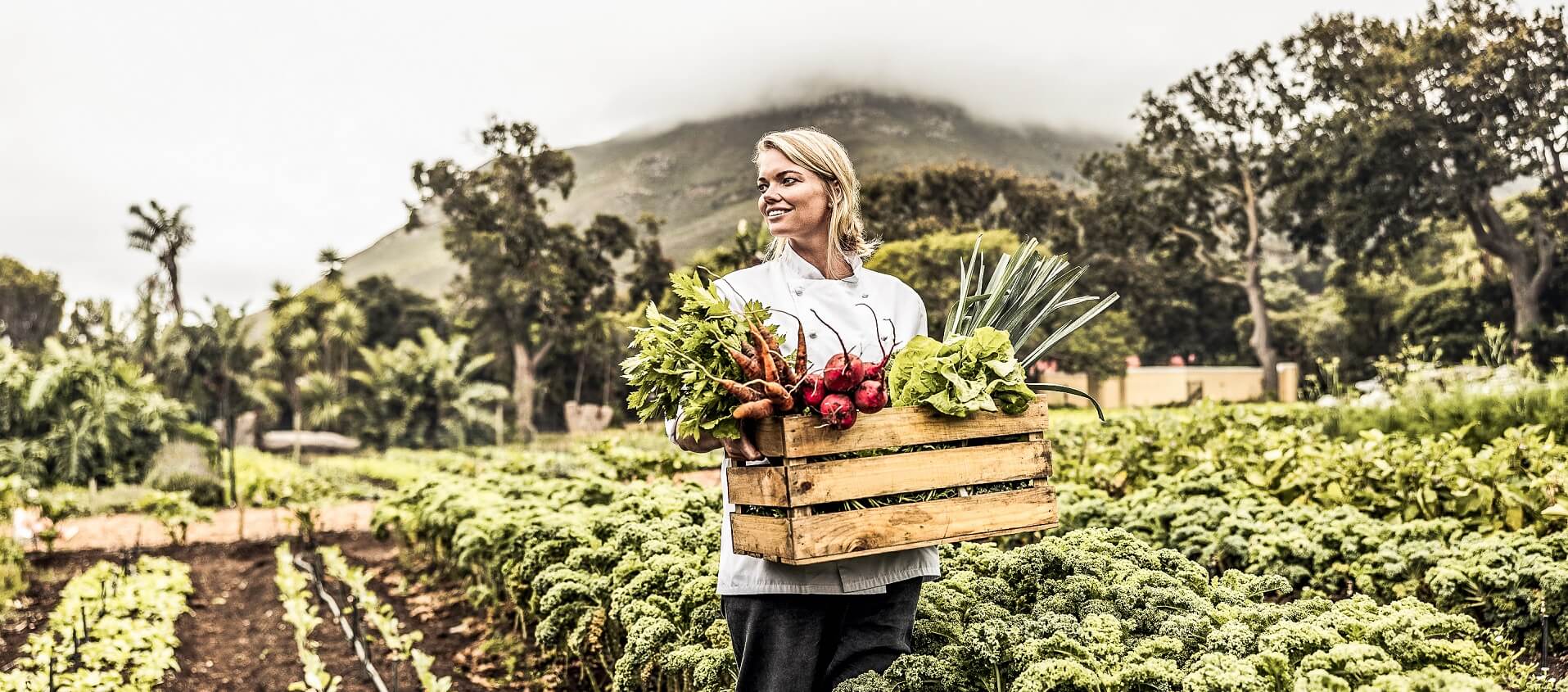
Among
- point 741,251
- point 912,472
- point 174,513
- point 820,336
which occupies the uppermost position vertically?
point 741,251

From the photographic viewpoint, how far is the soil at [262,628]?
16.1 feet

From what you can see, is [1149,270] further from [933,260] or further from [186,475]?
[186,475]

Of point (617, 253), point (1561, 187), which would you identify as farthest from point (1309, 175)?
point (617, 253)

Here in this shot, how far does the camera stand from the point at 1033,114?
193ft

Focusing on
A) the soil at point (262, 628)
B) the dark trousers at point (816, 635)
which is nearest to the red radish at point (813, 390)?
the dark trousers at point (816, 635)

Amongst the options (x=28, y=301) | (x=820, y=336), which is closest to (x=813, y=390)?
(x=820, y=336)

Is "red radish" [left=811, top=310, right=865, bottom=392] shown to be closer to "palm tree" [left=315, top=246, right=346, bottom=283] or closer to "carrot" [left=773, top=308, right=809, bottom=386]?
"carrot" [left=773, top=308, right=809, bottom=386]

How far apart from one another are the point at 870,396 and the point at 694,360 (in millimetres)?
309

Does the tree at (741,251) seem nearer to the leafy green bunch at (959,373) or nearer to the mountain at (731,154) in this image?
the leafy green bunch at (959,373)

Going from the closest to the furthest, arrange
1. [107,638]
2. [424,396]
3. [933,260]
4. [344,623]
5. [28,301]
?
1. [107,638]
2. [344,623]
3. [933,260]
4. [424,396]
5. [28,301]

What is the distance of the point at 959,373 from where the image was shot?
2.00 metres

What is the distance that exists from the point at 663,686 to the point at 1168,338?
27.5m

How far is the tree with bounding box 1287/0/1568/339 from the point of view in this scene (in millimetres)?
20469

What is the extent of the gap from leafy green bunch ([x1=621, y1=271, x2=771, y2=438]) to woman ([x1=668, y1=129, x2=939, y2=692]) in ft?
0.38
